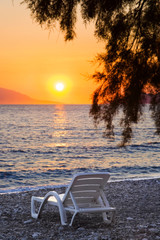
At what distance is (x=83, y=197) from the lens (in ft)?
17.5

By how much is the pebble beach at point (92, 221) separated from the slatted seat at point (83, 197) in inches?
10.1

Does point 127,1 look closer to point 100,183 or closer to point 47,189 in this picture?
point 100,183

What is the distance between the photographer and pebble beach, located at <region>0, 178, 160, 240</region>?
14.9ft

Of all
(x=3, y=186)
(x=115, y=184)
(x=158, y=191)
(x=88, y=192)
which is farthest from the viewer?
(x=3, y=186)

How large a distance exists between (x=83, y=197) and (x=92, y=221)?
49 centimetres

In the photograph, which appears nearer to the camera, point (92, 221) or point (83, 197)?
point (83, 197)

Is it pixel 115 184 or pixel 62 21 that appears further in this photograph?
Result: pixel 115 184

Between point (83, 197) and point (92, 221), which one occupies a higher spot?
point (83, 197)

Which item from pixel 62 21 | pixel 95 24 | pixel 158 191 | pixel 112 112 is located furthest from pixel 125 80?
pixel 158 191

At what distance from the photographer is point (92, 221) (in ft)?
18.0

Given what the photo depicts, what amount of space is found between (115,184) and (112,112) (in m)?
2.95

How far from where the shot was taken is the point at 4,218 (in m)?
5.71

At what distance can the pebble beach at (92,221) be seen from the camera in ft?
14.9

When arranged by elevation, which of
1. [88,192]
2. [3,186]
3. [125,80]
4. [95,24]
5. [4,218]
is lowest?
[3,186]
